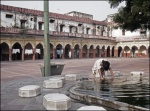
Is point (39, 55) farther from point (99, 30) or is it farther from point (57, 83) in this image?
point (57, 83)

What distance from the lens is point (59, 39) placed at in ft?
122

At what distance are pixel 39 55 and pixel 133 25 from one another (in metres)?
21.3

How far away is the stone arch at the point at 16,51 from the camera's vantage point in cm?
3273

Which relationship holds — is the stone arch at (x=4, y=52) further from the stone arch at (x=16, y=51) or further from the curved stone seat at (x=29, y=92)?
the curved stone seat at (x=29, y=92)

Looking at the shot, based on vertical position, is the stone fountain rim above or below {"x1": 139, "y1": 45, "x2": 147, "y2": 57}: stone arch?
below

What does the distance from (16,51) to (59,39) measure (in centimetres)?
754

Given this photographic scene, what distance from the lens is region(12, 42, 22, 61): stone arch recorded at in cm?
3273

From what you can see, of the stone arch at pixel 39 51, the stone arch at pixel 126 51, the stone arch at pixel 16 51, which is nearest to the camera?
the stone arch at pixel 16 51

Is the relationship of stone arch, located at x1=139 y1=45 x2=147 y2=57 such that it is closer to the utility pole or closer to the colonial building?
the colonial building

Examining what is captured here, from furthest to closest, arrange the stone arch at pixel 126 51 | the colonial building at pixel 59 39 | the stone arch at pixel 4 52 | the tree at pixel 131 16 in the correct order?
the stone arch at pixel 126 51
the colonial building at pixel 59 39
the stone arch at pixel 4 52
the tree at pixel 131 16

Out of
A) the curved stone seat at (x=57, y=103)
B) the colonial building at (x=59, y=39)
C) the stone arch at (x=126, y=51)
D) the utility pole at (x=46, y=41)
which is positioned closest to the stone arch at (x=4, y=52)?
the colonial building at (x=59, y=39)

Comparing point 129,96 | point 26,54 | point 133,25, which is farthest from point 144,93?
point 26,54

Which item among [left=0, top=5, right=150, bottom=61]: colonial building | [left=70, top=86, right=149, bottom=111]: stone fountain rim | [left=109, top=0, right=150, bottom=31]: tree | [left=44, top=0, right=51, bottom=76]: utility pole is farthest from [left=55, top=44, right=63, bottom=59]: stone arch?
[left=70, top=86, right=149, bottom=111]: stone fountain rim

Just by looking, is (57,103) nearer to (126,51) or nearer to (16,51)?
(16,51)
